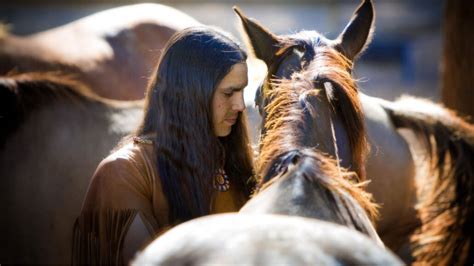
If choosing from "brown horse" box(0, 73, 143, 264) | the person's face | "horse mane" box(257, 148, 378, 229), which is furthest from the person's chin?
"brown horse" box(0, 73, 143, 264)

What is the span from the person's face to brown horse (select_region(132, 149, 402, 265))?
0.45m

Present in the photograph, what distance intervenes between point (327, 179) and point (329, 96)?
0.49 metres

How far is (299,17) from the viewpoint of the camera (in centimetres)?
1184

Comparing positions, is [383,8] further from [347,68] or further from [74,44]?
[347,68]

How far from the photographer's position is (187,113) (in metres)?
2.26

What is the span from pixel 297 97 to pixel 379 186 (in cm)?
163

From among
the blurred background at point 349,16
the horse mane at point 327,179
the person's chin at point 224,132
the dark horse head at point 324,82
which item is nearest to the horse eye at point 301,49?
the dark horse head at point 324,82

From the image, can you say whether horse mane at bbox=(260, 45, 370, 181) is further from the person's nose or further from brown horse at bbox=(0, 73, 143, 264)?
brown horse at bbox=(0, 73, 143, 264)

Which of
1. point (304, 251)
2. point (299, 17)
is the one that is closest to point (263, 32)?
point (304, 251)

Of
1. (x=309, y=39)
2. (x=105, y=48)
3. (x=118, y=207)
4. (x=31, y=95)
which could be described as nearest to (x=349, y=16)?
(x=105, y=48)

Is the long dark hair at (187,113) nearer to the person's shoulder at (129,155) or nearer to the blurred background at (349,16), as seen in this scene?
the person's shoulder at (129,155)

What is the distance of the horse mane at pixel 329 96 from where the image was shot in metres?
2.22

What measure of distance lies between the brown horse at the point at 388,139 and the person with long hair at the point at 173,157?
0.18 metres

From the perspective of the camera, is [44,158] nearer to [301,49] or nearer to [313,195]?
[301,49]
